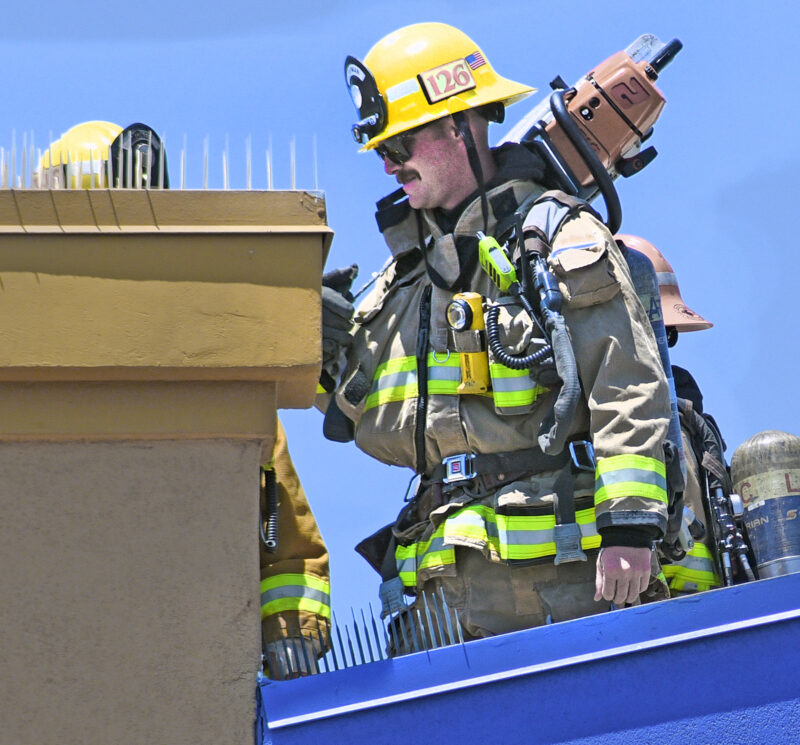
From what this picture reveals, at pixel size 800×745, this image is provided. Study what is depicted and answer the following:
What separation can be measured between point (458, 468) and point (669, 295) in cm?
369

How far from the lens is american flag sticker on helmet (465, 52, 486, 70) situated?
18.1 feet

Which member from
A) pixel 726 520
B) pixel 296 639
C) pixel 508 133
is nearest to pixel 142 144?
pixel 296 639

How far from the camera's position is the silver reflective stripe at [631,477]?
174 inches

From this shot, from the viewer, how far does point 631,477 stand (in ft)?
14.5

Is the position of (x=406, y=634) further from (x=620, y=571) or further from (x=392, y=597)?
(x=620, y=571)

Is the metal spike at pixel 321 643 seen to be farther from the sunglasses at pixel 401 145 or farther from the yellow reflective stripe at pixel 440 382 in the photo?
the sunglasses at pixel 401 145

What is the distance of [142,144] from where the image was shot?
4367 millimetres

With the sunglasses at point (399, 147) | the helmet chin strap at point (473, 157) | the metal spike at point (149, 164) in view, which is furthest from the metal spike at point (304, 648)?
the sunglasses at point (399, 147)

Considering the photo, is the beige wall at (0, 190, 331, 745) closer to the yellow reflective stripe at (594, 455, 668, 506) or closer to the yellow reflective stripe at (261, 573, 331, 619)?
the yellow reflective stripe at (261, 573, 331, 619)

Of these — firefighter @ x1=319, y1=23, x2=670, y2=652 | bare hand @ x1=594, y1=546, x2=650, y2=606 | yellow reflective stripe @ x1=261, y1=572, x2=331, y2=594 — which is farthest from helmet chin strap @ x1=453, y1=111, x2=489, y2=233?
yellow reflective stripe @ x1=261, y1=572, x2=331, y2=594

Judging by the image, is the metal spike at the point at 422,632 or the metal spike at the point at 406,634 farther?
the metal spike at the point at 406,634

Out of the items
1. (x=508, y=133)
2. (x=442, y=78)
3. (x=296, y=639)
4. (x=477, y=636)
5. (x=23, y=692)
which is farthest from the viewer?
(x=508, y=133)

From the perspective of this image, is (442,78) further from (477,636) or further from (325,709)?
(325,709)

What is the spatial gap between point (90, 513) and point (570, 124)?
2.44 metres
